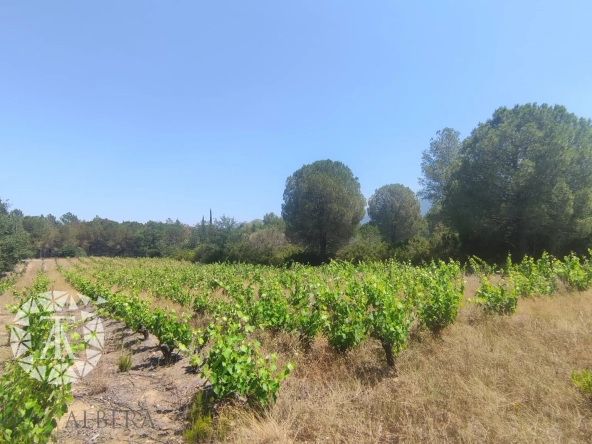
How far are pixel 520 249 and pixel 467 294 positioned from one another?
428 inches

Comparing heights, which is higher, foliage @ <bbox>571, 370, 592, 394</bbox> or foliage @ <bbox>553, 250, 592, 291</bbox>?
foliage @ <bbox>553, 250, 592, 291</bbox>

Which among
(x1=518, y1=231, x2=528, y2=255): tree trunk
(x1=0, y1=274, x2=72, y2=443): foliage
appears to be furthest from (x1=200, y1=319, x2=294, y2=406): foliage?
(x1=518, y1=231, x2=528, y2=255): tree trunk

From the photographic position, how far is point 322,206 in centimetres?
2509

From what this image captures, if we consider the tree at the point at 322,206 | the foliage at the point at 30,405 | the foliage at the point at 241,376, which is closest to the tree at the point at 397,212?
the tree at the point at 322,206

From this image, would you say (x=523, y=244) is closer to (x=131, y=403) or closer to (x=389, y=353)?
(x=389, y=353)

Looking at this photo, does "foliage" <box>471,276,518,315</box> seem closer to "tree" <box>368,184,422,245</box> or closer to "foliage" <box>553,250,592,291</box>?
"foliage" <box>553,250,592,291</box>

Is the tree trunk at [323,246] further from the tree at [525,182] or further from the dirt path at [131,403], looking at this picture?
the dirt path at [131,403]

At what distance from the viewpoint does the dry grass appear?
2.62 metres

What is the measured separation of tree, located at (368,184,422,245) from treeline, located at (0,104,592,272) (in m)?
0.10

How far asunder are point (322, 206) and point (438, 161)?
10.1m

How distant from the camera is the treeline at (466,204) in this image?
13945mm

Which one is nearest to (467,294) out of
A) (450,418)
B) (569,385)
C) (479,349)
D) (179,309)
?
(479,349)

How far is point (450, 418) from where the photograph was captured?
2.75m

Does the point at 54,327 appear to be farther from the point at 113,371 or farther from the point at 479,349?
the point at 479,349
